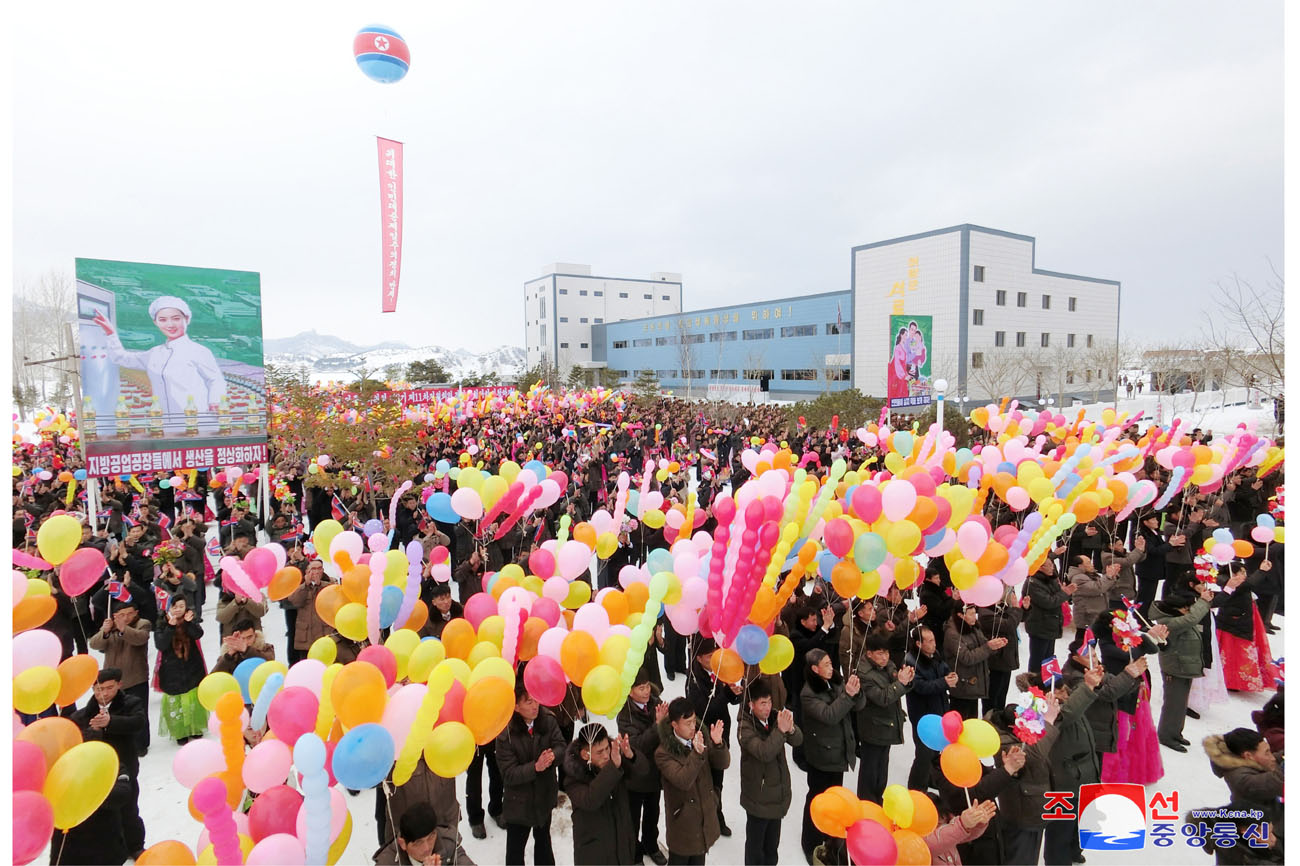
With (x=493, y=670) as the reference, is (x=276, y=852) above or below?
below

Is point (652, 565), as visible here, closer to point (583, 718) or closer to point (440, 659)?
point (583, 718)

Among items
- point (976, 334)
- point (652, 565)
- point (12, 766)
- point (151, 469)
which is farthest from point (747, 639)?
point (976, 334)

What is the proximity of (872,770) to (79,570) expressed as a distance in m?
5.40

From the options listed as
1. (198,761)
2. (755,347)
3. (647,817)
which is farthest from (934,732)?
(755,347)

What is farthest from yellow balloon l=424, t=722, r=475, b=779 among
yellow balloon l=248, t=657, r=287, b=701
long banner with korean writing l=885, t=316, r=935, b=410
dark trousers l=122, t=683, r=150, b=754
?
long banner with korean writing l=885, t=316, r=935, b=410

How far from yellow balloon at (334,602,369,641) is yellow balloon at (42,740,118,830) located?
5.12ft

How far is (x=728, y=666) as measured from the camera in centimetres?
396

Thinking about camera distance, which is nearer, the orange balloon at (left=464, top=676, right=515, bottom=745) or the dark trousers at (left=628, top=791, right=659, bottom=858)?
the orange balloon at (left=464, top=676, right=515, bottom=745)

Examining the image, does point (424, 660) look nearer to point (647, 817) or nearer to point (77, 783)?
point (77, 783)

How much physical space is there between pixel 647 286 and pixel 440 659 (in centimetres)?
6640

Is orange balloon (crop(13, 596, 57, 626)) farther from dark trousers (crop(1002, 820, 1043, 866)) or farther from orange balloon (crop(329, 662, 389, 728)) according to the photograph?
dark trousers (crop(1002, 820, 1043, 866))

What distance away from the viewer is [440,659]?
358 cm

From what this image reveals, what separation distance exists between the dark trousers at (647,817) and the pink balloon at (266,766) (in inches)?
73.1

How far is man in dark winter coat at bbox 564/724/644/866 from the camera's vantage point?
3.27 metres
